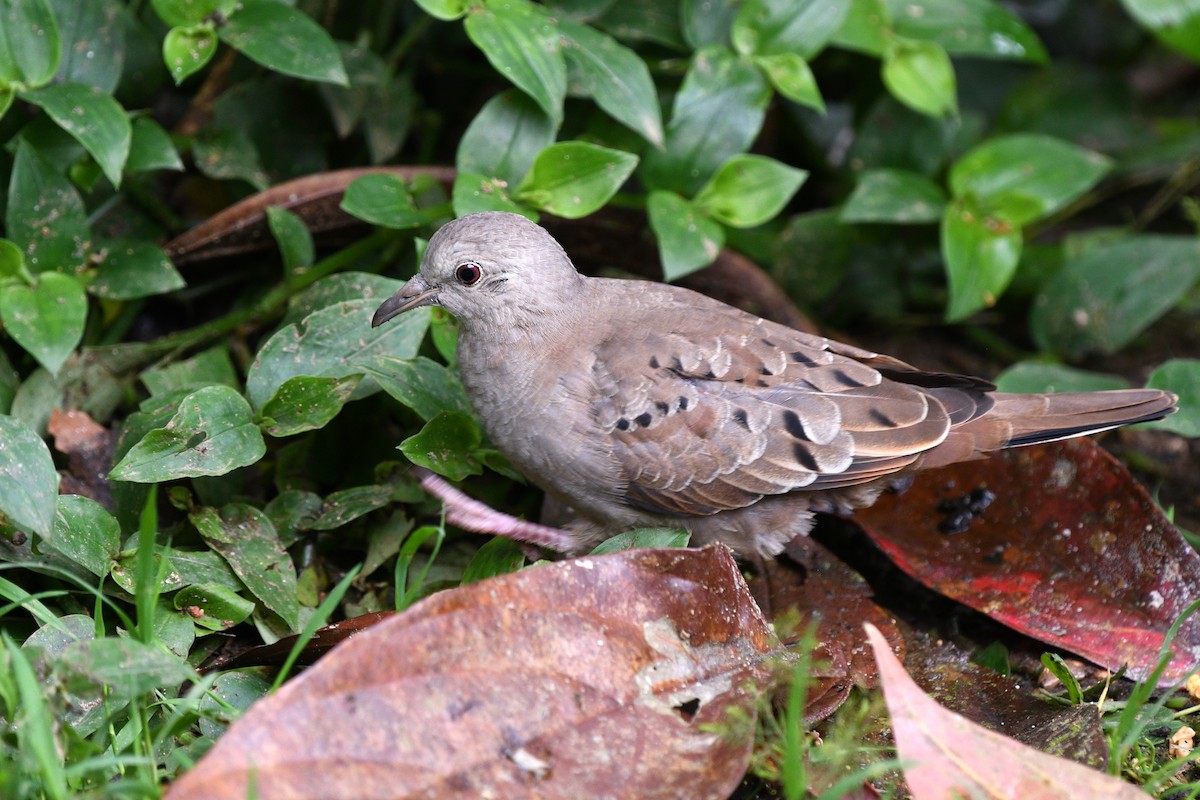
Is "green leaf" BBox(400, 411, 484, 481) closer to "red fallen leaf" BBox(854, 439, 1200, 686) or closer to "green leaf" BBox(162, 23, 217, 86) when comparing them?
"red fallen leaf" BBox(854, 439, 1200, 686)

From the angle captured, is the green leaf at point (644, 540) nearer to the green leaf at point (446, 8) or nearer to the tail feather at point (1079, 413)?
the tail feather at point (1079, 413)

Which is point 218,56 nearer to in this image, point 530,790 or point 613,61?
point 613,61

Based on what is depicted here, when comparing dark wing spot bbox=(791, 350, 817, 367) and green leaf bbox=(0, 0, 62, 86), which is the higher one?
green leaf bbox=(0, 0, 62, 86)

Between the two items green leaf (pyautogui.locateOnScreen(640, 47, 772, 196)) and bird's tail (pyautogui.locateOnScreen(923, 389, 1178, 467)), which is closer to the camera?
bird's tail (pyautogui.locateOnScreen(923, 389, 1178, 467))

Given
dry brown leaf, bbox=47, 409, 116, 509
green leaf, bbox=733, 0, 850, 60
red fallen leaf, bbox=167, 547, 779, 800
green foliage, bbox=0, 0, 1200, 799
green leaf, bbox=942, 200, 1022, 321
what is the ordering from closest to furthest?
red fallen leaf, bbox=167, 547, 779, 800, green foliage, bbox=0, 0, 1200, 799, dry brown leaf, bbox=47, 409, 116, 509, green leaf, bbox=733, 0, 850, 60, green leaf, bbox=942, 200, 1022, 321

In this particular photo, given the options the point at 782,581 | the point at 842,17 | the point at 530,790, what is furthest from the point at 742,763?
the point at 842,17

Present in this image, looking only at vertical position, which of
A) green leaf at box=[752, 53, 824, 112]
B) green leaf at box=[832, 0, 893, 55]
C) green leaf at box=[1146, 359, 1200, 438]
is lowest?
green leaf at box=[1146, 359, 1200, 438]

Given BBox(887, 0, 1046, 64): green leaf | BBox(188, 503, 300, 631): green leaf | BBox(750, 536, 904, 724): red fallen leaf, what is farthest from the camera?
BBox(887, 0, 1046, 64): green leaf

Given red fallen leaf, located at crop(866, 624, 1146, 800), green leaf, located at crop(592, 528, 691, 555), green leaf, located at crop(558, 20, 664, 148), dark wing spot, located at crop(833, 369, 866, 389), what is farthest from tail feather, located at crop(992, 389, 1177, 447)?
green leaf, located at crop(558, 20, 664, 148)
